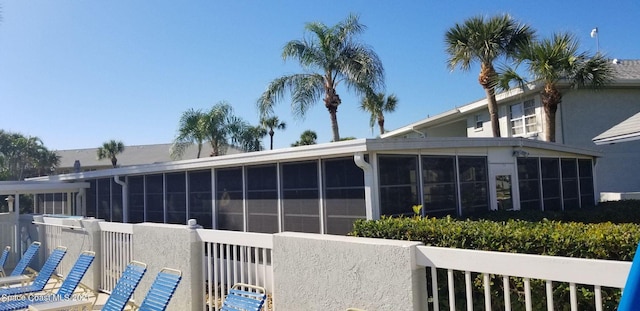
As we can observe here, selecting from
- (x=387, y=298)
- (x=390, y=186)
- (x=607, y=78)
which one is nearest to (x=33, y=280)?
(x=390, y=186)

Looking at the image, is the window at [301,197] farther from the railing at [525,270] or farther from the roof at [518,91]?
the roof at [518,91]

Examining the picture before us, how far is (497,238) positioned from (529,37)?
12.6 metres

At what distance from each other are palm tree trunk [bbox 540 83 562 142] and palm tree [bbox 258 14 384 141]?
217 inches

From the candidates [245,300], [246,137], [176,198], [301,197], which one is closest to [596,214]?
[301,197]

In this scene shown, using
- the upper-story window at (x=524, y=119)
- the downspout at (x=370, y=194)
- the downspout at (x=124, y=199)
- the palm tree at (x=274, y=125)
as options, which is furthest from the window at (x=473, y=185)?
the palm tree at (x=274, y=125)

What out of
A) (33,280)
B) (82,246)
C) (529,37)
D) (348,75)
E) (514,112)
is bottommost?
(33,280)

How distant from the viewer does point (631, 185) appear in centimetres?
1716

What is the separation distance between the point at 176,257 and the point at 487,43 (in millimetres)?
13824

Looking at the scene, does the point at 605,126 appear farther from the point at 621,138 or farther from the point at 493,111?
the point at 621,138

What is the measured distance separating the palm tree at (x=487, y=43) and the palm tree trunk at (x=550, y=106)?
5.36 ft

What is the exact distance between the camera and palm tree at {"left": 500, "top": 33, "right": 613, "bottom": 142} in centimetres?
1495

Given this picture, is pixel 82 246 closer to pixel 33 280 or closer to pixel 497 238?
pixel 33 280

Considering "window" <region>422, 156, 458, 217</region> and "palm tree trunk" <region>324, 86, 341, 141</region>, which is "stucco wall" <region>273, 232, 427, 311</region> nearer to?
"window" <region>422, 156, 458, 217</region>

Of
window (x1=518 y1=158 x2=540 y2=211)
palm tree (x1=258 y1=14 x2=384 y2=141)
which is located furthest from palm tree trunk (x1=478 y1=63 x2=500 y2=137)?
window (x1=518 y1=158 x2=540 y2=211)
